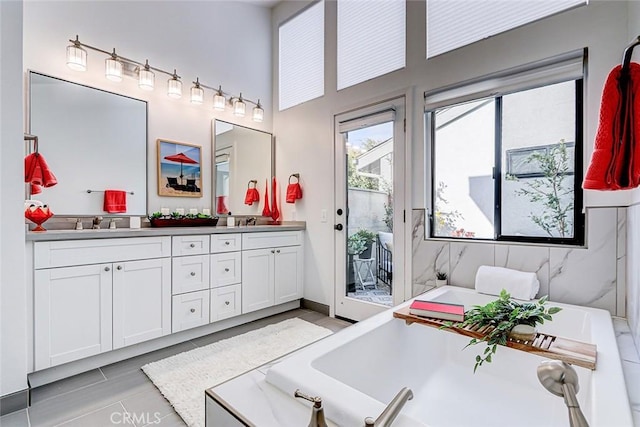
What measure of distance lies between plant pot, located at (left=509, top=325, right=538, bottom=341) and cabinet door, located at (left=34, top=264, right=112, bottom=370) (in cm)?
244

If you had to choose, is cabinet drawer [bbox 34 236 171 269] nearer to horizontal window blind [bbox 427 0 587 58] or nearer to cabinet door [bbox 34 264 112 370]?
cabinet door [bbox 34 264 112 370]

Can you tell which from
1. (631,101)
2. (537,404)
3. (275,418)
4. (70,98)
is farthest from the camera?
(70,98)

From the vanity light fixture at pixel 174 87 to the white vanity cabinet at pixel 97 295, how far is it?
142 centimetres

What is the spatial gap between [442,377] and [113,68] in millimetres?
3268

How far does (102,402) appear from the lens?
1.77 m

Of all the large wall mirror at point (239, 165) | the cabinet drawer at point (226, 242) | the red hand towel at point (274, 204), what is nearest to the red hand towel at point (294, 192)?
the red hand towel at point (274, 204)

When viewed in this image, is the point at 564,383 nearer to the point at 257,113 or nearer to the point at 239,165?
the point at 239,165

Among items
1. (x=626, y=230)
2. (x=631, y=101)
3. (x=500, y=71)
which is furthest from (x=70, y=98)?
(x=626, y=230)

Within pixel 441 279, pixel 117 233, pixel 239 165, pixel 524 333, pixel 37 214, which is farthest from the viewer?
pixel 239 165

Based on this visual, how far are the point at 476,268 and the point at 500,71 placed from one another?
4.66ft

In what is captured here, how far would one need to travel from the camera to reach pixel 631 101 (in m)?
1.25

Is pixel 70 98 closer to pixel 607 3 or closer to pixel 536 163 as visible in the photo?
pixel 536 163

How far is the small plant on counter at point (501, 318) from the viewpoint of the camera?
145cm

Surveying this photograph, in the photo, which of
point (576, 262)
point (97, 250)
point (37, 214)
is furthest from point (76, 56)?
point (576, 262)
